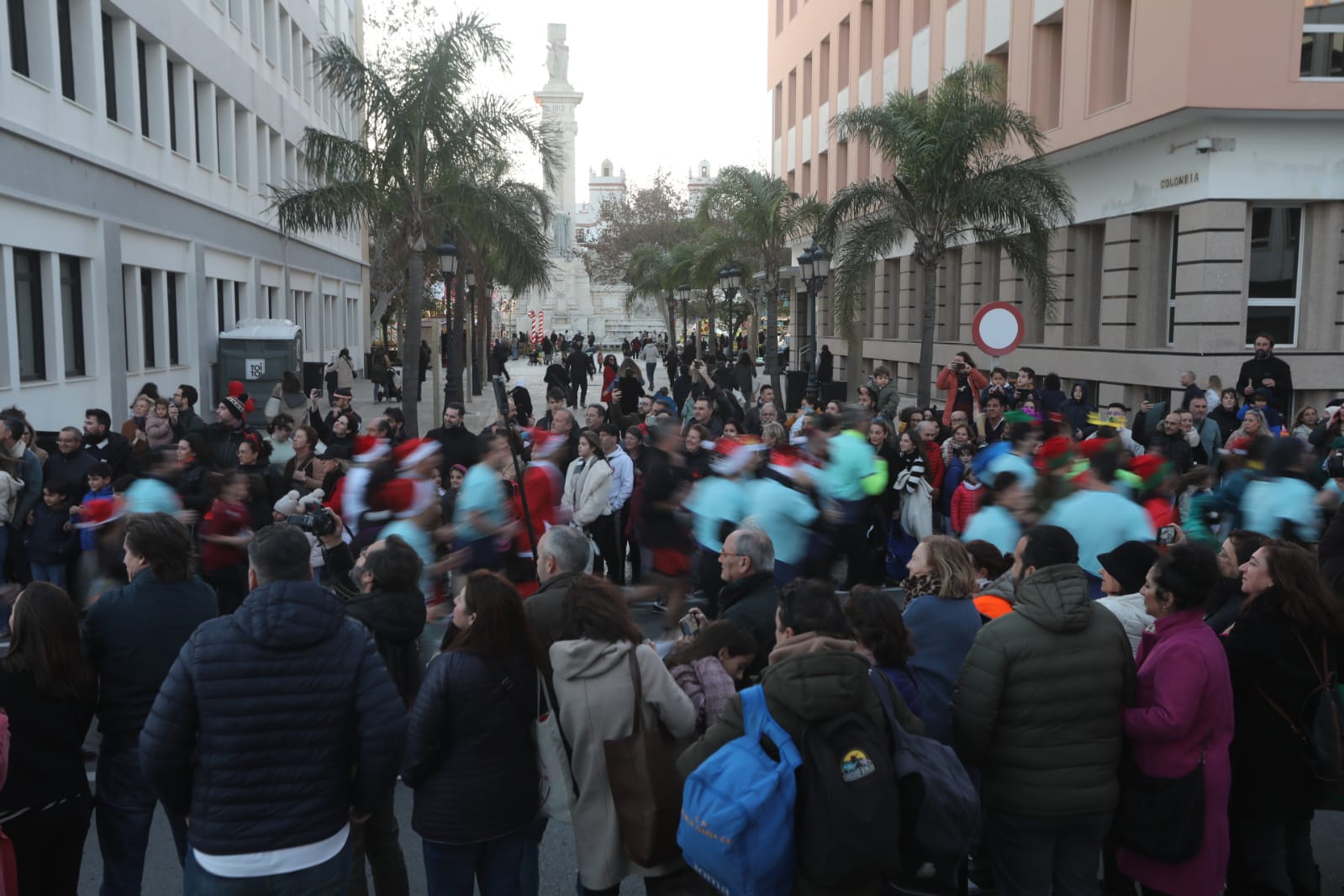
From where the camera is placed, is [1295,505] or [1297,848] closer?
[1297,848]

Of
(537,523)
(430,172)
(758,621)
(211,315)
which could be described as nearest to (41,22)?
(430,172)

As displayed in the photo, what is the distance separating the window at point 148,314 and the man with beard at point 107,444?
42.3ft

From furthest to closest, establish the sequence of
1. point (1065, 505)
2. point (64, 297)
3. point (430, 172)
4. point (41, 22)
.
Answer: point (430, 172), point (64, 297), point (41, 22), point (1065, 505)

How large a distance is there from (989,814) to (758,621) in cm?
132

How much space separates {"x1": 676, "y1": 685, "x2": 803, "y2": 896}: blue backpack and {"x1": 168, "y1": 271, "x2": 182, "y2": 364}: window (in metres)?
23.3

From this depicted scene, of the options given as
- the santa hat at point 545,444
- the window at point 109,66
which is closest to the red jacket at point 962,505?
the santa hat at point 545,444

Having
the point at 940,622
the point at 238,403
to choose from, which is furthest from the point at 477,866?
the point at 238,403

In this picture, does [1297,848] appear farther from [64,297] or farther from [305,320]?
[305,320]

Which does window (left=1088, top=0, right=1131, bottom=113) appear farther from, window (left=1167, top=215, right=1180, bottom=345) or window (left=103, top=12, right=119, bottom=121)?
window (left=103, top=12, right=119, bottom=121)

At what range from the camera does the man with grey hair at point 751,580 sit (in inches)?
207

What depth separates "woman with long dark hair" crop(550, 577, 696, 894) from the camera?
3.99 meters

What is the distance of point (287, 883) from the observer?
3.62 metres

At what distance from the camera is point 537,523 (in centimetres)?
808

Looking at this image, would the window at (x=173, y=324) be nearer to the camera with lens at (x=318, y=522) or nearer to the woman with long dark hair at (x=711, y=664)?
the camera with lens at (x=318, y=522)
